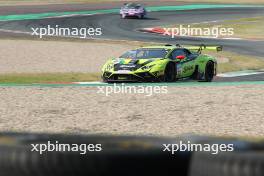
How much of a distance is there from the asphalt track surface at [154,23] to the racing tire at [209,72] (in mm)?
9007

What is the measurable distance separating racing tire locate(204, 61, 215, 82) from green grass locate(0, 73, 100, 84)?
3173 millimetres

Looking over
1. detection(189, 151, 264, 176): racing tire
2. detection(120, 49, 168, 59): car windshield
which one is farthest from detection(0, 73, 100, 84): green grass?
detection(189, 151, 264, 176): racing tire

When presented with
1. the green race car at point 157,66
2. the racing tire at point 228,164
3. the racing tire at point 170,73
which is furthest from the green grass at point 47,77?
the racing tire at point 228,164

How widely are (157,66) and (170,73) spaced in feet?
Result: 1.74

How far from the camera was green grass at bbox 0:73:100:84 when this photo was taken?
18688 millimetres

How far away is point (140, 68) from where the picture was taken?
57.4 feet

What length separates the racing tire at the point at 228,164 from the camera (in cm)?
398

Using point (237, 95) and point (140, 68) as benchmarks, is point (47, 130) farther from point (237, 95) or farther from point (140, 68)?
point (140, 68)

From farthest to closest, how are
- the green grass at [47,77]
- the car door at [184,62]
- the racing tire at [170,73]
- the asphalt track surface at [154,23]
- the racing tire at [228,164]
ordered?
the asphalt track surface at [154,23] → the green grass at [47,77] → the car door at [184,62] → the racing tire at [170,73] → the racing tire at [228,164]

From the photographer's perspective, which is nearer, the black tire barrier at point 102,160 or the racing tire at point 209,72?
the black tire barrier at point 102,160

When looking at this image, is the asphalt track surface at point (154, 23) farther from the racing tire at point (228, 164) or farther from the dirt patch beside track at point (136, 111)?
the racing tire at point (228, 164)

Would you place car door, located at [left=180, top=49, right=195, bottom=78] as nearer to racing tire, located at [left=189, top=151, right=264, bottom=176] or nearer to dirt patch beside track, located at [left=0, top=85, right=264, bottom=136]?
dirt patch beside track, located at [left=0, top=85, right=264, bottom=136]

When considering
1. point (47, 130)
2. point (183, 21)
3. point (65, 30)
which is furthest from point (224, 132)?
point (183, 21)

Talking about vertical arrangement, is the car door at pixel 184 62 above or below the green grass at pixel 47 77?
above
